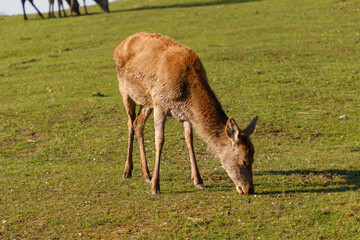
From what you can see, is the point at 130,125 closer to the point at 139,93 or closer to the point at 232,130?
the point at 139,93

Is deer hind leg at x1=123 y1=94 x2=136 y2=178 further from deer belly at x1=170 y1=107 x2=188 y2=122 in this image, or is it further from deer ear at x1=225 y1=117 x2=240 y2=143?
deer ear at x1=225 y1=117 x2=240 y2=143

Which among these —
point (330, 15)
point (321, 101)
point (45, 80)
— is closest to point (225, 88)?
point (321, 101)

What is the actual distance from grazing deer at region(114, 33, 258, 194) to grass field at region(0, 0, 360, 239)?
1.78 ft

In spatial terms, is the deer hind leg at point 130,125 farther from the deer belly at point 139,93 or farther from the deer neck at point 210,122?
the deer neck at point 210,122

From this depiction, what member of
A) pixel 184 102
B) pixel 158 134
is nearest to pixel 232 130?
pixel 184 102

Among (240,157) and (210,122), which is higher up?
(210,122)

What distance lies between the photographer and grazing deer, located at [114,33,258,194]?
766 cm

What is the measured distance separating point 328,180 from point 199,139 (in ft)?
12.9

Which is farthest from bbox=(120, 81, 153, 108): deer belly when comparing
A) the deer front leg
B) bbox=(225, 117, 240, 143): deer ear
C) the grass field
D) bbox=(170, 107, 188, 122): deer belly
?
bbox=(225, 117, 240, 143): deer ear

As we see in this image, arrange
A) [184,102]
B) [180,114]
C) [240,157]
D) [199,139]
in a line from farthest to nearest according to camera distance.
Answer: [199,139]
[180,114]
[184,102]
[240,157]

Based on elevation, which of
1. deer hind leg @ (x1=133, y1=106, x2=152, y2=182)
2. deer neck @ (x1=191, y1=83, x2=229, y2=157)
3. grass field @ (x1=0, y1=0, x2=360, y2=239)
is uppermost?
deer neck @ (x1=191, y1=83, x2=229, y2=157)

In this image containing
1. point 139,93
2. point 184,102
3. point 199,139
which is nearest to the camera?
point 184,102

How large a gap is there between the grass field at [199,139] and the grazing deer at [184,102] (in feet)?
1.78

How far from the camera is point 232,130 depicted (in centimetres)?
745
